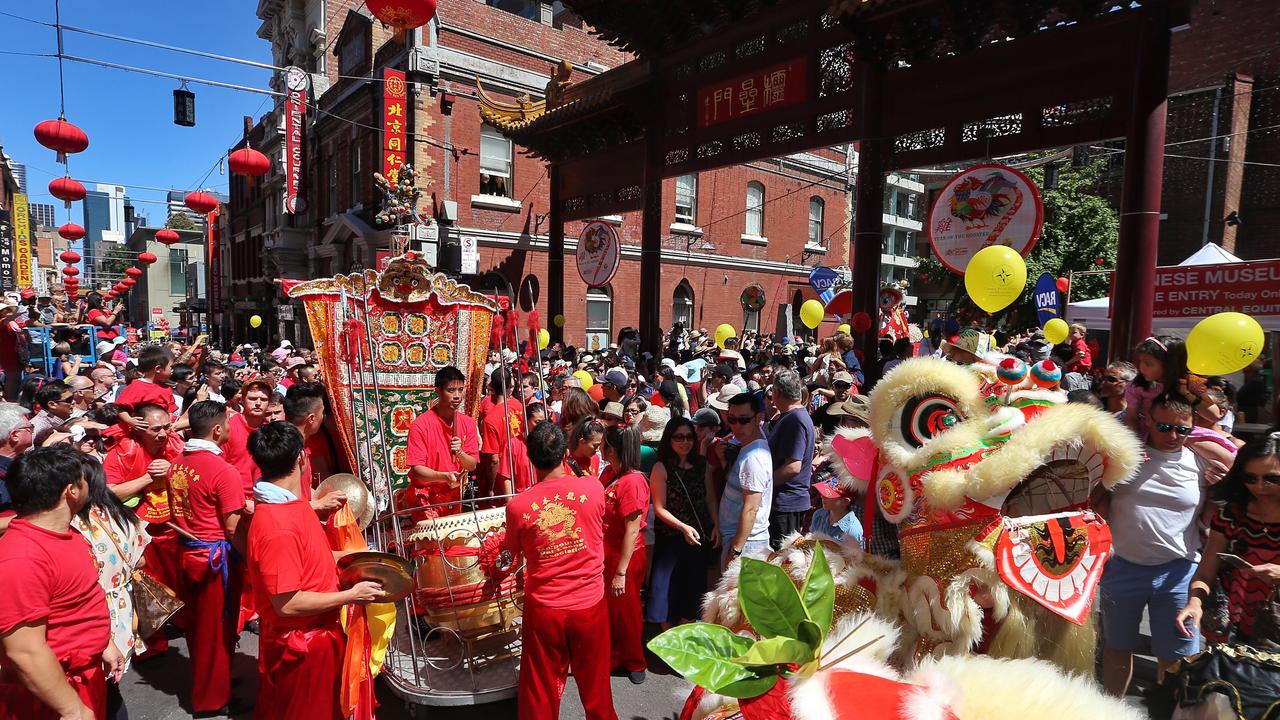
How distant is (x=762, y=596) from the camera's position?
131 centimetres

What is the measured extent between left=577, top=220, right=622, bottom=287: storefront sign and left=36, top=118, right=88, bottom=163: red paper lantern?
22.7 ft

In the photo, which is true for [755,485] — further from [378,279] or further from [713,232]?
[713,232]

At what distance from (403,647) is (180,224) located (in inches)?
2402

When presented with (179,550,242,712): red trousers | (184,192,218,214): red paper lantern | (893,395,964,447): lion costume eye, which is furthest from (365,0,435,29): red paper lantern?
(184,192,218,214): red paper lantern

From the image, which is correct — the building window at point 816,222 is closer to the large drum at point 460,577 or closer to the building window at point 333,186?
the building window at point 333,186

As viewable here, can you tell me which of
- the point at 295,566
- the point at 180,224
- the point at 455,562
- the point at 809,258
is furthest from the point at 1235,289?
the point at 180,224

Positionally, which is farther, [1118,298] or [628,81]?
[628,81]

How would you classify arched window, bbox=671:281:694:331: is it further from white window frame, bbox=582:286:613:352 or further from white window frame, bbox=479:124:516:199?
white window frame, bbox=479:124:516:199

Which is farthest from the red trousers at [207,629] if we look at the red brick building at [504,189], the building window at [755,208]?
the building window at [755,208]

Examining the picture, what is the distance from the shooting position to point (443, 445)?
14.7 feet

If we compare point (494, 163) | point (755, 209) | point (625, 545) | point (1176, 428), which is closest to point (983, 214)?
point (1176, 428)

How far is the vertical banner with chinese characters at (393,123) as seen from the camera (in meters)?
15.7

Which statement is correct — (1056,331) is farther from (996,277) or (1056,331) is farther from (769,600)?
(769,600)

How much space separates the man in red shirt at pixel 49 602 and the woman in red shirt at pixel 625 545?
2.24 meters
